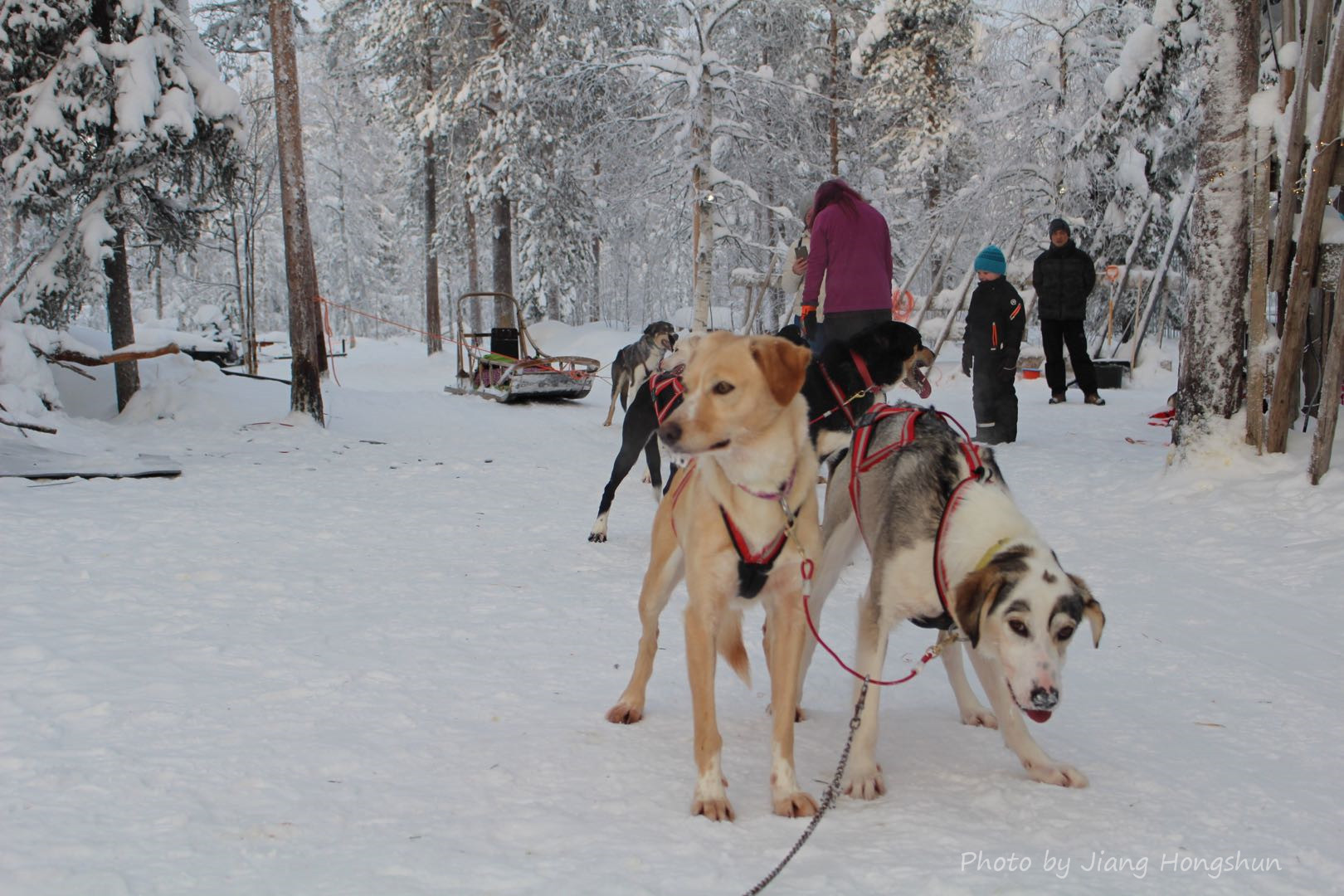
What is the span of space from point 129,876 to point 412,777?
31.0 inches

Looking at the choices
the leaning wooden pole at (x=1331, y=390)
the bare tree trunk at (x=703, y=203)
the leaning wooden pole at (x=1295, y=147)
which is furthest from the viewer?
the bare tree trunk at (x=703, y=203)

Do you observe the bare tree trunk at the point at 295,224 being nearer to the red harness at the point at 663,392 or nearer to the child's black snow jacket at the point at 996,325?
the red harness at the point at 663,392

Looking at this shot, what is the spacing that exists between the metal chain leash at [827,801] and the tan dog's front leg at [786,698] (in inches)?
2.8

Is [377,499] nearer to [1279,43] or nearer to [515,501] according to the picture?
[515,501]

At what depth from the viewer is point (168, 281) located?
51.5 m

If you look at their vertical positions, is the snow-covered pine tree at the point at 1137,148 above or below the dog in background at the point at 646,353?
above

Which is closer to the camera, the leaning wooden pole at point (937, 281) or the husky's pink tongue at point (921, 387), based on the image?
the husky's pink tongue at point (921, 387)

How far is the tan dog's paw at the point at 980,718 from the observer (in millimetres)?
3238

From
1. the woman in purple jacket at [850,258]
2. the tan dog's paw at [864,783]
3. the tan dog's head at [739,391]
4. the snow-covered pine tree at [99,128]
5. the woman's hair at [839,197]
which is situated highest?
the snow-covered pine tree at [99,128]

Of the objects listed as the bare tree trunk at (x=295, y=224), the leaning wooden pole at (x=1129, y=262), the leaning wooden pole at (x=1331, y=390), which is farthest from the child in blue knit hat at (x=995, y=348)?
the leaning wooden pole at (x=1129, y=262)

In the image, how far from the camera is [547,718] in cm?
321

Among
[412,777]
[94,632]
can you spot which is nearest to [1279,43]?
[412,777]

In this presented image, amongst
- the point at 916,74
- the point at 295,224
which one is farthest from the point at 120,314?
the point at 916,74

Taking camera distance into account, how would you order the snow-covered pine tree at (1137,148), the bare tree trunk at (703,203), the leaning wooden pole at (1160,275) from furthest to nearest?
the bare tree trunk at (703,203)
the leaning wooden pole at (1160,275)
the snow-covered pine tree at (1137,148)
